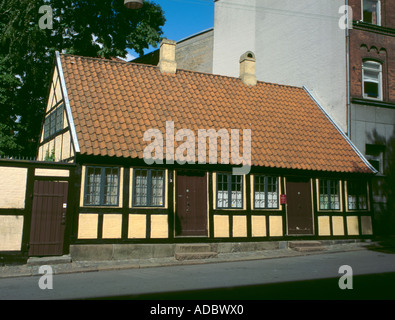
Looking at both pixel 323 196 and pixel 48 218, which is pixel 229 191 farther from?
pixel 48 218

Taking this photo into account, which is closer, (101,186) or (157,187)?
(101,186)

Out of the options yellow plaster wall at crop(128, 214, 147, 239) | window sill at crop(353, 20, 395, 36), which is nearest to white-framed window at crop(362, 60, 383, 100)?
window sill at crop(353, 20, 395, 36)

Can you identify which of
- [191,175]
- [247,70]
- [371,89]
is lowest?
[191,175]

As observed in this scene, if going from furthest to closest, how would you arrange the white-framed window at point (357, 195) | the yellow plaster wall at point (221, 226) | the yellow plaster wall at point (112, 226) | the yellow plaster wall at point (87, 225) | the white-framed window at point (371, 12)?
the white-framed window at point (371, 12)
the white-framed window at point (357, 195)
the yellow plaster wall at point (221, 226)
the yellow plaster wall at point (112, 226)
the yellow plaster wall at point (87, 225)

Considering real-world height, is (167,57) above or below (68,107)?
above

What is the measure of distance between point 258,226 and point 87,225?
18.9 ft

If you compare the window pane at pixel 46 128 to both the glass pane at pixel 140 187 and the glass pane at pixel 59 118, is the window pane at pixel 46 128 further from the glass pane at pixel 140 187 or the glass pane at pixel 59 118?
the glass pane at pixel 140 187

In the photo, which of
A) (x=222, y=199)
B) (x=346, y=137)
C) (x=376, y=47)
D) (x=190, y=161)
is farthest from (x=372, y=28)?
(x=190, y=161)

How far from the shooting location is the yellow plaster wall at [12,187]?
10766 mm

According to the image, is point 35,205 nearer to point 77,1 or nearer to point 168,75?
point 168,75

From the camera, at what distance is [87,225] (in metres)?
11.6

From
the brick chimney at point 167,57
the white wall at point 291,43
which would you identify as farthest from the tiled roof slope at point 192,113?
the white wall at point 291,43

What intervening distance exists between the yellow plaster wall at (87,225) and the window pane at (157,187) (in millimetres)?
1886

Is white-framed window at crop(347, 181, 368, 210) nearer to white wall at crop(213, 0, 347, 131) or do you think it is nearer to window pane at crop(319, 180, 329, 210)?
window pane at crop(319, 180, 329, 210)
